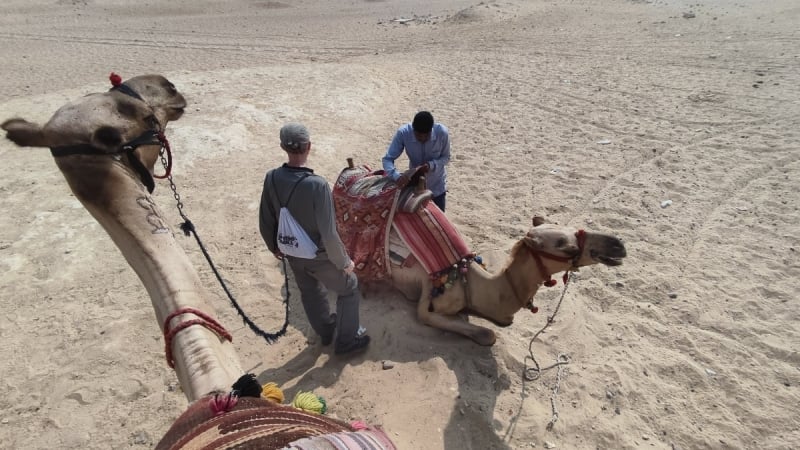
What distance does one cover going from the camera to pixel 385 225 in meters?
4.45

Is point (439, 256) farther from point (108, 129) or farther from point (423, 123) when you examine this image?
point (108, 129)

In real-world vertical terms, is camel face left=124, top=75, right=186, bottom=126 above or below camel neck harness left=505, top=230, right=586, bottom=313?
above

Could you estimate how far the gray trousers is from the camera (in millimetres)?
3611

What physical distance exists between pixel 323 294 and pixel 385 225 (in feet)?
2.94

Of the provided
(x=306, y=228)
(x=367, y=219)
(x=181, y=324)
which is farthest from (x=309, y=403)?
(x=367, y=219)

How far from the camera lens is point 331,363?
413cm

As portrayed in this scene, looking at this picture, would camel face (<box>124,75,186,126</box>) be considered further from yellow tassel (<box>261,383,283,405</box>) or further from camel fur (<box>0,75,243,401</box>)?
yellow tassel (<box>261,383,283,405</box>)

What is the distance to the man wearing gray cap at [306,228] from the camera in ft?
10.2

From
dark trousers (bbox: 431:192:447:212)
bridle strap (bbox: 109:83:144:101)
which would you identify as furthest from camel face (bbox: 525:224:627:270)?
bridle strap (bbox: 109:83:144:101)

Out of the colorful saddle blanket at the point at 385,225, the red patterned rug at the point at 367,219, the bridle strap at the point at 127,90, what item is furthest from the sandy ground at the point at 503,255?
the bridle strap at the point at 127,90

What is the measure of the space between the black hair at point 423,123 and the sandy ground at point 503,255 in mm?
1718

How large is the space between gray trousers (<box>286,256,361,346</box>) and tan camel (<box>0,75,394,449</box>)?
64.5 inches

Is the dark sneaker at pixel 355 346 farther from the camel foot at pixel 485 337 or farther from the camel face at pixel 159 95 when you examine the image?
the camel face at pixel 159 95

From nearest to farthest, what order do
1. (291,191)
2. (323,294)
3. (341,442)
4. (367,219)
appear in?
1. (341,442)
2. (291,191)
3. (323,294)
4. (367,219)
